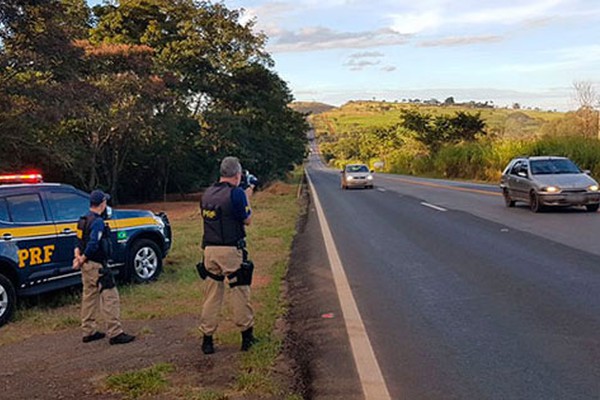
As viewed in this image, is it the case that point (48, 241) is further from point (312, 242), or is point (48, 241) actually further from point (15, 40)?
point (15, 40)

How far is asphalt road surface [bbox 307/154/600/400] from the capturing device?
17.0 ft

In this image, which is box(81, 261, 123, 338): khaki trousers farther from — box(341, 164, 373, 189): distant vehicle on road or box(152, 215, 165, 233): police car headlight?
box(341, 164, 373, 189): distant vehicle on road

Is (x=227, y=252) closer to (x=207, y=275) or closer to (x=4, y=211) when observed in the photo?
(x=207, y=275)

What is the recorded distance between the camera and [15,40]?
60.7ft

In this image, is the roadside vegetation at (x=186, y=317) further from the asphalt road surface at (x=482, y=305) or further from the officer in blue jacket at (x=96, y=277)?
the asphalt road surface at (x=482, y=305)

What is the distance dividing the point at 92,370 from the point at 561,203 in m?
14.6

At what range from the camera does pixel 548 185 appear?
58.3 ft

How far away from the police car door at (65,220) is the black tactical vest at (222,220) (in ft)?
10.7

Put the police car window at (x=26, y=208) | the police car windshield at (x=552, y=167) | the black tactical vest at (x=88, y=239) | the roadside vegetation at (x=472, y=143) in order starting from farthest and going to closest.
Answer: the roadside vegetation at (x=472, y=143) → the police car windshield at (x=552, y=167) → the police car window at (x=26, y=208) → the black tactical vest at (x=88, y=239)

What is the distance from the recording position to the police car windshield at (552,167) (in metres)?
18.9

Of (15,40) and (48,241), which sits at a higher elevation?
(15,40)

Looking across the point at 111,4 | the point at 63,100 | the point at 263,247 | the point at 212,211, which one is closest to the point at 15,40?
the point at 63,100

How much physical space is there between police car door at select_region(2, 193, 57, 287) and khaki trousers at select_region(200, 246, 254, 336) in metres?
3.02

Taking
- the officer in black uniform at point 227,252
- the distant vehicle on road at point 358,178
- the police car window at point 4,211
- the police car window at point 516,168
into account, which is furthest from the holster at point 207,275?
the distant vehicle on road at point 358,178
